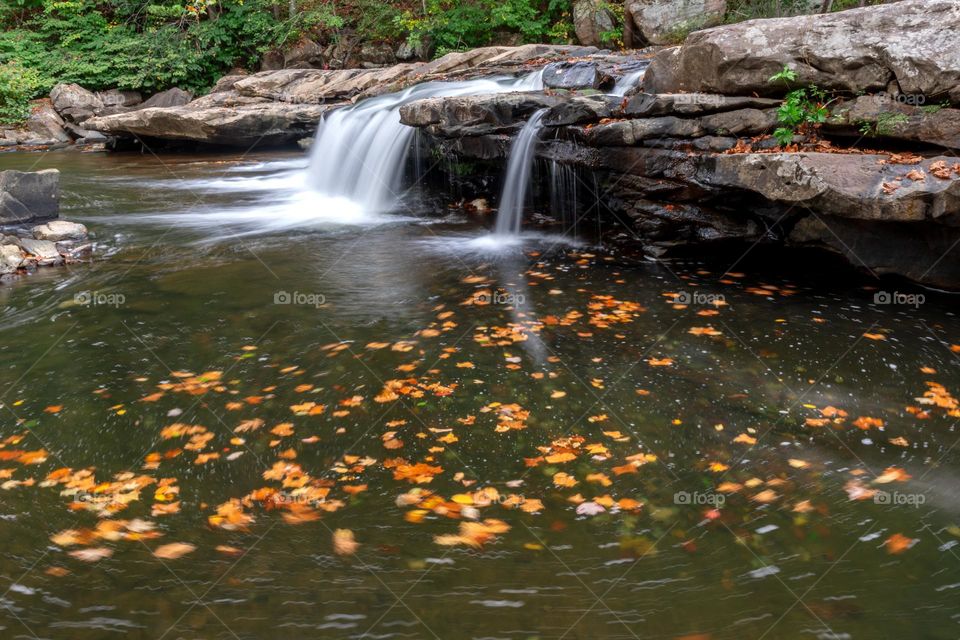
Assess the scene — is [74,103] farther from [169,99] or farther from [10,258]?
[10,258]

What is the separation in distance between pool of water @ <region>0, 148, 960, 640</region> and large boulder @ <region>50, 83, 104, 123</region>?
17.9 m

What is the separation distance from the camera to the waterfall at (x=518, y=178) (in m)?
9.03

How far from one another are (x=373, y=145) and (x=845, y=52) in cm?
803

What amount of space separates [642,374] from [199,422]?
124 inches

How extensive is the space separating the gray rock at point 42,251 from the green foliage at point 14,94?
16829mm

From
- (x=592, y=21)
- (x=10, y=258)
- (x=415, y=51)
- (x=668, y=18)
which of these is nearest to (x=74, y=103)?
(x=415, y=51)

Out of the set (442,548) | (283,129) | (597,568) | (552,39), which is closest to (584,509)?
(597,568)

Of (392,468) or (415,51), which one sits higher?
(415,51)

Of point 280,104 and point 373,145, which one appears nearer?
point 373,145

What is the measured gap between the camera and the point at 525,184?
934 cm

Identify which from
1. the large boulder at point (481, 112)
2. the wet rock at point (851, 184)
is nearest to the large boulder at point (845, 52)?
the wet rock at point (851, 184)

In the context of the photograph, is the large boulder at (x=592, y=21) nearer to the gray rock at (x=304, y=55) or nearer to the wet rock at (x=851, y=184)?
the gray rock at (x=304, y=55)

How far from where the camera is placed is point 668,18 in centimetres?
1563

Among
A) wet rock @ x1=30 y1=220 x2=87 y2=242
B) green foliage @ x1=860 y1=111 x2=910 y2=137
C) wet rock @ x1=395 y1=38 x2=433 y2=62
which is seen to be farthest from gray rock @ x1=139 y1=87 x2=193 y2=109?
green foliage @ x1=860 y1=111 x2=910 y2=137
